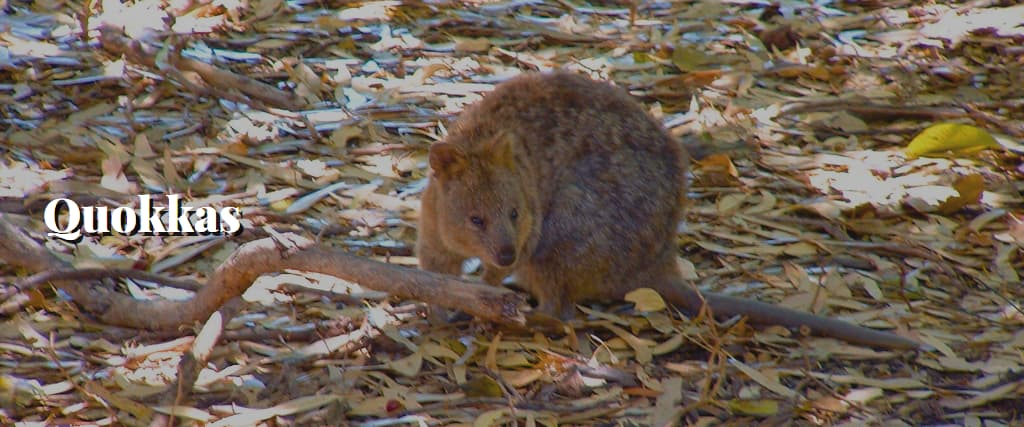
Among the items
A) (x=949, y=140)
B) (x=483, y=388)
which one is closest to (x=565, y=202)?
(x=483, y=388)

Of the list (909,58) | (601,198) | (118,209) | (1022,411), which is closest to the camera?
(1022,411)

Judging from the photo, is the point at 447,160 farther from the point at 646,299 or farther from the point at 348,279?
the point at 646,299

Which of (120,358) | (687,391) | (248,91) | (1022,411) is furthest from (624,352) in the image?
(248,91)

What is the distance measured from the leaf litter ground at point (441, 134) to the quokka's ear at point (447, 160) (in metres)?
0.56

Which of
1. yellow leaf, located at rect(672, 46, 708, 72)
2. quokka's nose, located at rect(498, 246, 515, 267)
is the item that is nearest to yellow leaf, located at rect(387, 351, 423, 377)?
quokka's nose, located at rect(498, 246, 515, 267)

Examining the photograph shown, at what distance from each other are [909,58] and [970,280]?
7.33ft

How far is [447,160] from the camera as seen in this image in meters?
4.38

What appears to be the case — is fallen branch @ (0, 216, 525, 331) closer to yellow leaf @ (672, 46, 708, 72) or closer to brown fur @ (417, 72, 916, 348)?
brown fur @ (417, 72, 916, 348)

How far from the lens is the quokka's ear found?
4312 mm

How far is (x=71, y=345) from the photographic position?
13.8ft

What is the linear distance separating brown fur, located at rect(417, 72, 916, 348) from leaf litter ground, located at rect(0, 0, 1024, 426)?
0.17 m

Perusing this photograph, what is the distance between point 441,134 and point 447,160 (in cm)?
144

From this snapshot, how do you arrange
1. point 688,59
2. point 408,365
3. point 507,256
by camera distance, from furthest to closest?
A: point 688,59 < point 507,256 < point 408,365

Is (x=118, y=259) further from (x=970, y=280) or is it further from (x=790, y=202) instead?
(x=970, y=280)
